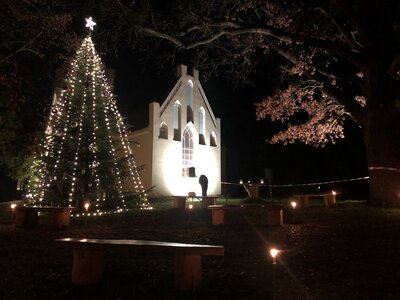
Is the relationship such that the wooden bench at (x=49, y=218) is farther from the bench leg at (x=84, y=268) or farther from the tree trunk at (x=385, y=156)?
the tree trunk at (x=385, y=156)

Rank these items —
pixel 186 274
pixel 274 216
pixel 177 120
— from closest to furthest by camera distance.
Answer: pixel 186 274, pixel 274 216, pixel 177 120

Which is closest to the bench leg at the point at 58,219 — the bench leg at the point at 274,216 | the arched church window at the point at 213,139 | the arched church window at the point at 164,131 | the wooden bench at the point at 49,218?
the wooden bench at the point at 49,218

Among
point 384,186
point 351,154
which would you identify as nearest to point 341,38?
point 384,186

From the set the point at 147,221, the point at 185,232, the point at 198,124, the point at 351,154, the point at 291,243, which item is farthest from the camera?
the point at 351,154

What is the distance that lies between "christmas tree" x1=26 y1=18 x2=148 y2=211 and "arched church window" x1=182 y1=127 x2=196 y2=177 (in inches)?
436

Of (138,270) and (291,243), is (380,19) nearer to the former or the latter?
(291,243)

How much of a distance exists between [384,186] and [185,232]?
7924 mm

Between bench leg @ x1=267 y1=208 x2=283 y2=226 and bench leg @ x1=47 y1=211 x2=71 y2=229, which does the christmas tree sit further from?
bench leg @ x1=267 y1=208 x2=283 y2=226

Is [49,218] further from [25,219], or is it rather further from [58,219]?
[25,219]

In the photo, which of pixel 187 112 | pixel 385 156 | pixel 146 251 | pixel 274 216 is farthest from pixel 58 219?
pixel 187 112

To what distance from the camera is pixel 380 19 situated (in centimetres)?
1463

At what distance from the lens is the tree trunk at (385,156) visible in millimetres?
14609

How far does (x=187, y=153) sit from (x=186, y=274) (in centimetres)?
2420

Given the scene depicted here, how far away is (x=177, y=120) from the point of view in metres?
28.9
